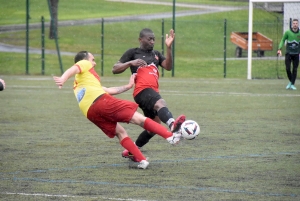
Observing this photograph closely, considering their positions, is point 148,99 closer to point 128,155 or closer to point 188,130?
point 128,155

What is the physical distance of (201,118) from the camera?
48.4 ft

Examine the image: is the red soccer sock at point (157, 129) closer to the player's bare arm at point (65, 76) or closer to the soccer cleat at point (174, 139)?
the soccer cleat at point (174, 139)

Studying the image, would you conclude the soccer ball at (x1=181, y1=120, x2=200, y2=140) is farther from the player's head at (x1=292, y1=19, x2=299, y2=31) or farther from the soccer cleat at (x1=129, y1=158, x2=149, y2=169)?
the player's head at (x1=292, y1=19, x2=299, y2=31)

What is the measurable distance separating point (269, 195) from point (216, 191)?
1.81 feet

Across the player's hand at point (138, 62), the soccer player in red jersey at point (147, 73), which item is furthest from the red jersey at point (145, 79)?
the player's hand at point (138, 62)

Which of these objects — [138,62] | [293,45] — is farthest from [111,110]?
[293,45]

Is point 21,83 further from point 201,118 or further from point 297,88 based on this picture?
point 201,118

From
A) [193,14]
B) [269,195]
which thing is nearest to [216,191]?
[269,195]

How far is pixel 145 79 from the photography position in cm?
979

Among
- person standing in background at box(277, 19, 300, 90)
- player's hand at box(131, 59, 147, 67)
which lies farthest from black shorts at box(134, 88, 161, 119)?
person standing in background at box(277, 19, 300, 90)

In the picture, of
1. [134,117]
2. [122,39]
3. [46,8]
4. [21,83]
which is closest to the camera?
[134,117]

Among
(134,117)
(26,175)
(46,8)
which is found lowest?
(26,175)

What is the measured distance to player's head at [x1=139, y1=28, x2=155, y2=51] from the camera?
9.86 m

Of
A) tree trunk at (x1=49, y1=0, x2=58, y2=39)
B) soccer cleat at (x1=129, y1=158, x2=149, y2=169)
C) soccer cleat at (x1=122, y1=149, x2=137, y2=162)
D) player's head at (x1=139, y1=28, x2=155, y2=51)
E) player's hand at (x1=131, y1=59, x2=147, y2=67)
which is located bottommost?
soccer cleat at (x1=129, y1=158, x2=149, y2=169)
